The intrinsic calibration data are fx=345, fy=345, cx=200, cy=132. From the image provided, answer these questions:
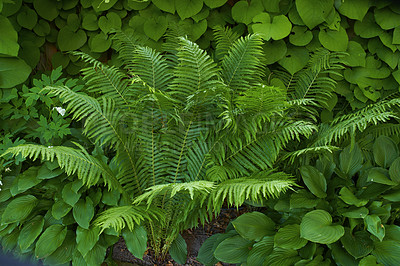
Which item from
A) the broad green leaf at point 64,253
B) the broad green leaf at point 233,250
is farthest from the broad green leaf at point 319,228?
the broad green leaf at point 64,253

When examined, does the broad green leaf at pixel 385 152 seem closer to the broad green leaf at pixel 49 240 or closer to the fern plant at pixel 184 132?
the fern plant at pixel 184 132

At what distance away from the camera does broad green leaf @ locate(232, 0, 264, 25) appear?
2256 mm

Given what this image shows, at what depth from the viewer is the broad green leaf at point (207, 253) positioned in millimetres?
1842

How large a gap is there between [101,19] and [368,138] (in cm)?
199

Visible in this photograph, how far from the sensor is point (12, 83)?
2205mm

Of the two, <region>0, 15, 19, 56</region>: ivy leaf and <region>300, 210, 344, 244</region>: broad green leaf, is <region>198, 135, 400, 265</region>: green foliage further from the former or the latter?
<region>0, 15, 19, 56</region>: ivy leaf

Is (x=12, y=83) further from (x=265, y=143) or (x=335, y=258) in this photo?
(x=335, y=258)

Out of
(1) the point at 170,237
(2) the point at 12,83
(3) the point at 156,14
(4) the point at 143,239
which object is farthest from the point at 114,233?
(3) the point at 156,14

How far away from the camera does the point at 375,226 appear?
1567 mm

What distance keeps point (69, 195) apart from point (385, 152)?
5.73 feet

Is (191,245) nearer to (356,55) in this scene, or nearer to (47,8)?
(356,55)

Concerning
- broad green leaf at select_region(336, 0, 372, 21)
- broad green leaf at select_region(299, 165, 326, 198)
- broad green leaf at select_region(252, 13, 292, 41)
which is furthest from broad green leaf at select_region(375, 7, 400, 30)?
broad green leaf at select_region(299, 165, 326, 198)

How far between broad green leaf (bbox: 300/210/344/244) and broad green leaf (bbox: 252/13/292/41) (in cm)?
109

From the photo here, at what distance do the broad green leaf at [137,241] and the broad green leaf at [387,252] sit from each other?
1090 mm
